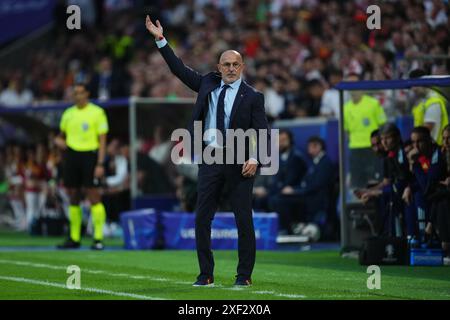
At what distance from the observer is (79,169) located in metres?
18.0

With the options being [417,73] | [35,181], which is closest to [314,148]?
[417,73]

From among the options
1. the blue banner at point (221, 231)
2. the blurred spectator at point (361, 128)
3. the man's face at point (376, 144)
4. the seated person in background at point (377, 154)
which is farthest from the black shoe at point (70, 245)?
the man's face at point (376, 144)

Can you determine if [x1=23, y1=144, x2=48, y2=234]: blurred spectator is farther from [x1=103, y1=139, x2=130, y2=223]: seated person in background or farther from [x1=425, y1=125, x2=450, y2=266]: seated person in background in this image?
[x1=425, y1=125, x2=450, y2=266]: seated person in background

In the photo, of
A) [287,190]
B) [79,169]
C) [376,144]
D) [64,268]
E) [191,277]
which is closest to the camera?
[191,277]

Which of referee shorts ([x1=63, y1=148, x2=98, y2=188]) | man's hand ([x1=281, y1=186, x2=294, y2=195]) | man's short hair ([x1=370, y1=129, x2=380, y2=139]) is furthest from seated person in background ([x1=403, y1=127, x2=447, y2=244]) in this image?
man's hand ([x1=281, y1=186, x2=294, y2=195])

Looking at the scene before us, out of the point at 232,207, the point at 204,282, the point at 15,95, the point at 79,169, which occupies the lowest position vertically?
the point at 204,282

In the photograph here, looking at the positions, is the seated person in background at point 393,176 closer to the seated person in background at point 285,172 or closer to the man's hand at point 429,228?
the man's hand at point 429,228

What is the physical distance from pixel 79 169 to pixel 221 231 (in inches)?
91.4

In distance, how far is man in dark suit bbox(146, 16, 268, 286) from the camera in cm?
1103

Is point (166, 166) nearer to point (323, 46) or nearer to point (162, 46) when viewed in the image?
point (323, 46)

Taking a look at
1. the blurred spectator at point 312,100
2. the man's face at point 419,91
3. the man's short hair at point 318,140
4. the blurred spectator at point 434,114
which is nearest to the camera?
the blurred spectator at point 434,114

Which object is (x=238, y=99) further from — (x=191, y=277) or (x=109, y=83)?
(x=109, y=83)

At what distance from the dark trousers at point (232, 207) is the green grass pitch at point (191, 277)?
28 centimetres

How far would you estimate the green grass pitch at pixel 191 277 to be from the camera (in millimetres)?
10516
